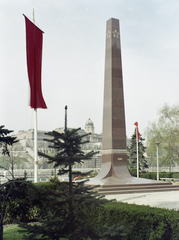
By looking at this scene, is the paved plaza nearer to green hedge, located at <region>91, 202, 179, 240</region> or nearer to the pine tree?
green hedge, located at <region>91, 202, 179, 240</region>

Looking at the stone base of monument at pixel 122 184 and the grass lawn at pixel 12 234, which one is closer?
the grass lawn at pixel 12 234

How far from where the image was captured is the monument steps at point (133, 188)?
13.2m

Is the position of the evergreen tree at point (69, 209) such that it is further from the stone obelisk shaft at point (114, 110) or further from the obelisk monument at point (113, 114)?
the stone obelisk shaft at point (114, 110)

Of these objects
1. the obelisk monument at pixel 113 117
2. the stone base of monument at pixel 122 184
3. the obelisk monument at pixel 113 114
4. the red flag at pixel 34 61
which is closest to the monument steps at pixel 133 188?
the stone base of monument at pixel 122 184

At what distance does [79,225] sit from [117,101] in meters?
12.8

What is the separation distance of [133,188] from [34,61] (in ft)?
24.9

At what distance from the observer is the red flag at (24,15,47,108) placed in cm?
1034

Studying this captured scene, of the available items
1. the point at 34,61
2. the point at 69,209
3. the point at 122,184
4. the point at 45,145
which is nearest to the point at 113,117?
the point at 122,184

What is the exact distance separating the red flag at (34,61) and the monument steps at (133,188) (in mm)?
5007

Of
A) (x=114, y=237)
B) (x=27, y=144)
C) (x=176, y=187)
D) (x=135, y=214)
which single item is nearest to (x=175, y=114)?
(x=176, y=187)

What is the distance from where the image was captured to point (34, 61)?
10.6m

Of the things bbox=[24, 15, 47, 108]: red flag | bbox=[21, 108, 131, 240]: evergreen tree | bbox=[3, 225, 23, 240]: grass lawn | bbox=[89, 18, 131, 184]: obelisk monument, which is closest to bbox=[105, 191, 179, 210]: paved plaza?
bbox=[89, 18, 131, 184]: obelisk monument

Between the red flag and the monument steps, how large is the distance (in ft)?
16.4

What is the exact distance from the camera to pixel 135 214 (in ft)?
18.4
